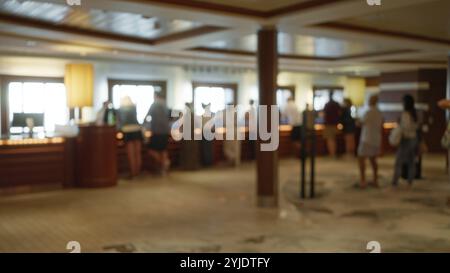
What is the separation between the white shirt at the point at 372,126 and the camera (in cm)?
727

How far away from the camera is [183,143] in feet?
33.1

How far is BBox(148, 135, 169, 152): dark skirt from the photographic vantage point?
893 centimetres

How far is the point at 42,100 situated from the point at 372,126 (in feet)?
25.4

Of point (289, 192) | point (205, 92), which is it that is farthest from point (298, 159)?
point (289, 192)

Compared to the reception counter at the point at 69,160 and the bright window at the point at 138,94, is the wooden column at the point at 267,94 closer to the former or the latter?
the reception counter at the point at 69,160

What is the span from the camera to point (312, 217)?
5.91 m

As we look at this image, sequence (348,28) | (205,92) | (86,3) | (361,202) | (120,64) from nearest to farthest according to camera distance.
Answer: (86,3)
(361,202)
(348,28)
(120,64)
(205,92)

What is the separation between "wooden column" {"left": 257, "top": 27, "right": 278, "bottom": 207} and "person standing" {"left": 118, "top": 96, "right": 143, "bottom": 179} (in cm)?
314

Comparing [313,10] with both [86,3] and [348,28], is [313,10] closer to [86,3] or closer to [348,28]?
[348,28]

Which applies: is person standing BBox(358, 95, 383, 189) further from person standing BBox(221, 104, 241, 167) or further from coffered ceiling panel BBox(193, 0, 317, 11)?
person standing BBox(221, 104, 241, 167)

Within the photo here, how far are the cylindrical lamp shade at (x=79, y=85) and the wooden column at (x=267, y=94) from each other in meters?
5.14

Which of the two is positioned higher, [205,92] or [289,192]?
[205,92]

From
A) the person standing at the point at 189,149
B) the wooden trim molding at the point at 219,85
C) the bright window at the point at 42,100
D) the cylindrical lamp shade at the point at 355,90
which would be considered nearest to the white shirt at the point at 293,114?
the wooden trim molding at the point at 219,85
